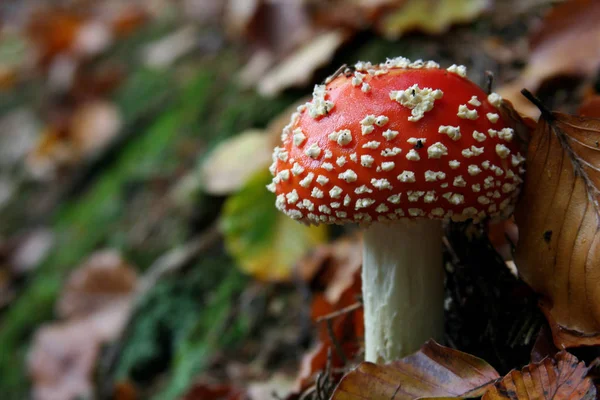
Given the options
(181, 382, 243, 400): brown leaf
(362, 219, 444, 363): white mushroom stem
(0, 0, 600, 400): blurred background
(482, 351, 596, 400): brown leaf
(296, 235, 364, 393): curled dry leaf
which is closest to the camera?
(482, 351, 596, 400): brown leaf

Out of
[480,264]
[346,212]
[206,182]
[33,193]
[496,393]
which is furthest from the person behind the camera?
[33,193]

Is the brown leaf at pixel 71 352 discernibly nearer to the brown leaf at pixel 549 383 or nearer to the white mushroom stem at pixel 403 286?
the white mushroom stem at pixel 403 286

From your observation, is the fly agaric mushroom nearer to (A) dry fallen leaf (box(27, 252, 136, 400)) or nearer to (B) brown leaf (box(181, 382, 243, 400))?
(B) brown leaf (box(181, 382, 243, 400))

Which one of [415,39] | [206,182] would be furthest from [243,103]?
[415,39]

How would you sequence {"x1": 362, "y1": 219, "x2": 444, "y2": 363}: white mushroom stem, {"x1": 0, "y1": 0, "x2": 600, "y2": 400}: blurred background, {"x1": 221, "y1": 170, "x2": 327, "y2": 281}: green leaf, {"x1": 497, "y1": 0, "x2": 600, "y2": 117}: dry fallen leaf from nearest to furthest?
{"x1": 362, "y1": 219, "x2": 444, "y2": 363}: white mushroom stem
{"x1": 497, "y1": 0, "x2": 600, "y2": 117}: dry fallen leaf
{"x1": 0, "y1": 0, "x2": 600, "y2": 400}: blurred background
{"x1": 221, "y1": 170, "x2": 327, "y2": 281}: green leaf

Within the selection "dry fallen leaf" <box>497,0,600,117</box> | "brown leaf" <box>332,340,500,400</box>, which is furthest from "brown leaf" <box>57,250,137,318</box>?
"dry fallen leaf" <box>497,0,600,117</box>

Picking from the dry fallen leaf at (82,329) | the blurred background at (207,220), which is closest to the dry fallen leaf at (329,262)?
the blurred background at (207,220)

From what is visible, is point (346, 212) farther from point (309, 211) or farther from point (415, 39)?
point (415, 39)

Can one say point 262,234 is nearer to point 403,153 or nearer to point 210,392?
point 210,392
